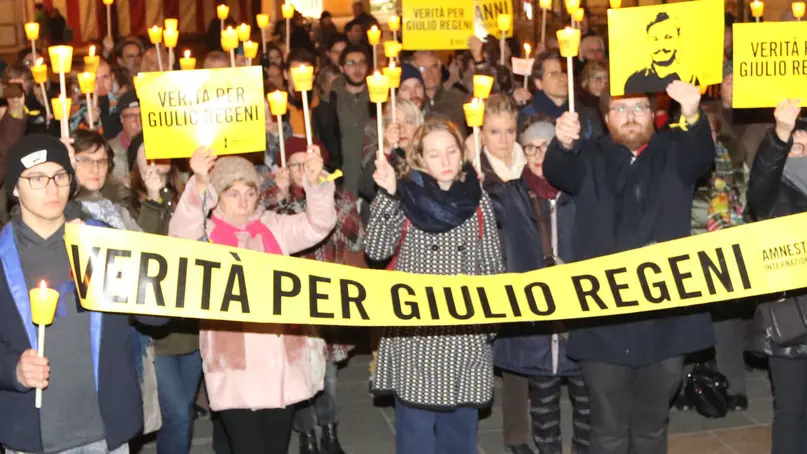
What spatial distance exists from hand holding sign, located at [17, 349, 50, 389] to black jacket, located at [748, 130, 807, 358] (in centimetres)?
341

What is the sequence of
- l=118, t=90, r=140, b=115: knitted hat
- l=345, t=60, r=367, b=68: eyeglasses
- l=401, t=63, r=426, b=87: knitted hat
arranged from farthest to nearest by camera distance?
l=345, t=60, r=367, b=68: eyeglasses
l=401, t=63, r=426, b=87: knitted hat
l=118, t=90, r=140, b=115: knitted hat

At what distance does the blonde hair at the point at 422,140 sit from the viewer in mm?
6156

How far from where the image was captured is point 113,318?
502 cm

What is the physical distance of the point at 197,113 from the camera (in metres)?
6.48

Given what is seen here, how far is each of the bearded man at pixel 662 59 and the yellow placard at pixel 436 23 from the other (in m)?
4.78

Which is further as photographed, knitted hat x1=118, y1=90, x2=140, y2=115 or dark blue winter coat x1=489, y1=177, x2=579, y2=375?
knitted hat x1=118, y1=90, x2=140, y2=115

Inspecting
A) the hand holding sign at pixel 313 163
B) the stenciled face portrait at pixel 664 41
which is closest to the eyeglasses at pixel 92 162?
the hand holding sign at pixel 313 163

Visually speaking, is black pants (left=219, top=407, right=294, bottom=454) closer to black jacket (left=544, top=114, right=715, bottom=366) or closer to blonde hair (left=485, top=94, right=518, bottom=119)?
black jacket (left=544, top=114, right=715, bottom=366)

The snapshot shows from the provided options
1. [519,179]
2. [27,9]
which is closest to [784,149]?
[519,179]

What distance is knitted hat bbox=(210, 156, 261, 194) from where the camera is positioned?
6.06 meters

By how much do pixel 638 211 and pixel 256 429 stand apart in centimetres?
214

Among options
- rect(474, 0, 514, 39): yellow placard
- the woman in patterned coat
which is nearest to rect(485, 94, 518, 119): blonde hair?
the woman in patterned coat

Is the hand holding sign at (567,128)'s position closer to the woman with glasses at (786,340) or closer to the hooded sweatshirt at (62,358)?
the woman with glasses at (786,340)

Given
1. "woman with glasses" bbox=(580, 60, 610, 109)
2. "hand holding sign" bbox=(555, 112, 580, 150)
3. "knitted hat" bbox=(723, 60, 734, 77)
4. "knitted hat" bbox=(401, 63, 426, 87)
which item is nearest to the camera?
"hand holding sign" bbox=(555, 112, 580, 150)
